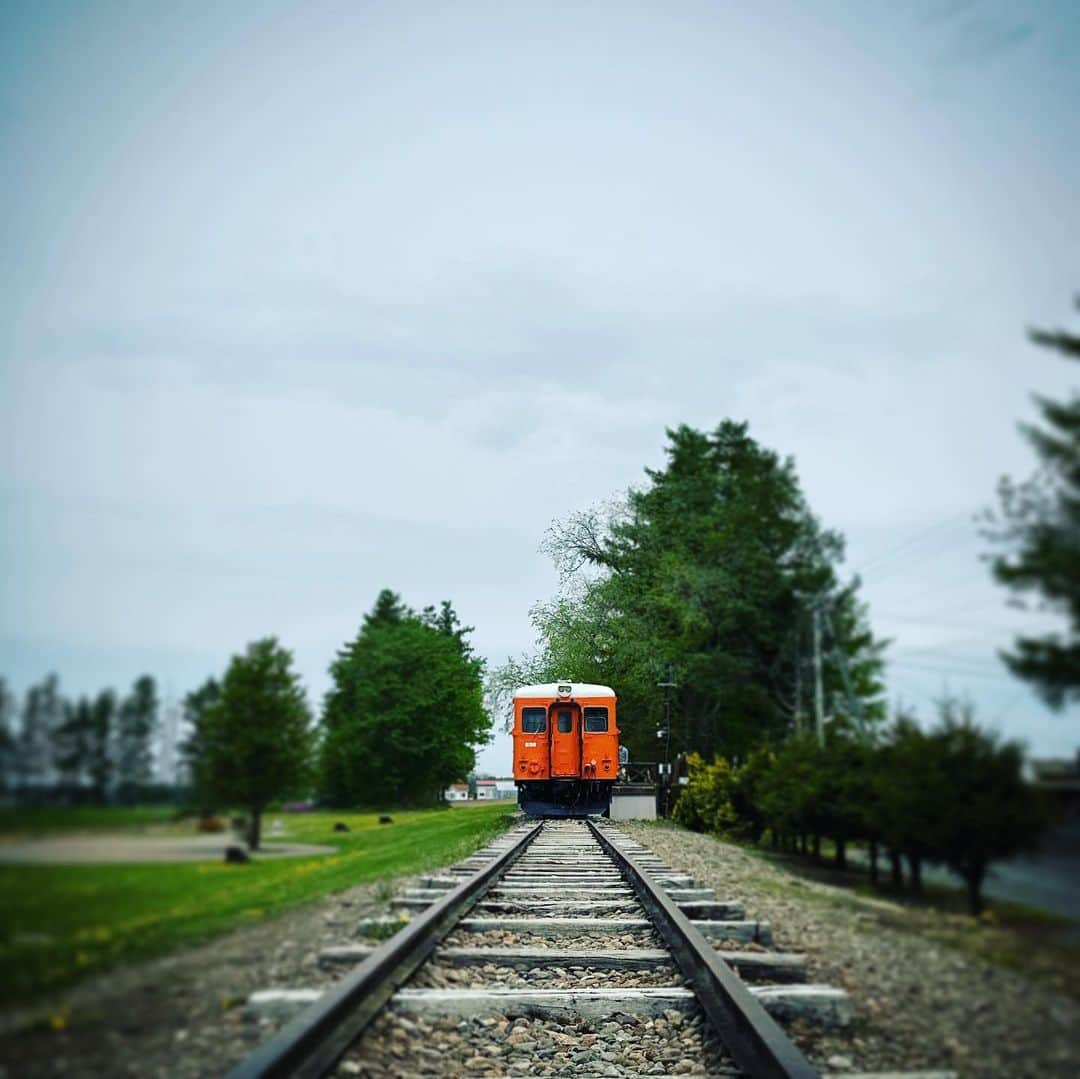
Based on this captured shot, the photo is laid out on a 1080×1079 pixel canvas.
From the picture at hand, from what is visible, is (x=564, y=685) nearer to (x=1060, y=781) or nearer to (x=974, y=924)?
(x=974, y=924)

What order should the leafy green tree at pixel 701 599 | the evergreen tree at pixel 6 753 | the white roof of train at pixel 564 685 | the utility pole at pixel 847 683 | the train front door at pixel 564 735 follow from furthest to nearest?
1. the train front door at pixel 564 735
2. the white roof of train at pixel 564 685
3. the leafy green tree at pixel 701 599
4. the utility pole at pixel 847 683
5. the evergreen tree at pixel 6 753

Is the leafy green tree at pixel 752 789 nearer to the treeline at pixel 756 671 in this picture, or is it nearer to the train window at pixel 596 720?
the treeline at pixel 756 671

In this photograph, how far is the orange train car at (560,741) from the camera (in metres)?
3.04

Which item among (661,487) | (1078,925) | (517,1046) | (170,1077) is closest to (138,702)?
(170,1077)

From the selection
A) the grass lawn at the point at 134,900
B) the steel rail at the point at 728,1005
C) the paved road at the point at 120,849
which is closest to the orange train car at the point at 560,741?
the steel rail at the point at 728,1005

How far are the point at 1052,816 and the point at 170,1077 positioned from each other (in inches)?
51.4

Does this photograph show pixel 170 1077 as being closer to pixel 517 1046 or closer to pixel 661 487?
pixel 661 487

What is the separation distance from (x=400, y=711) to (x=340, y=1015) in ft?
2.33

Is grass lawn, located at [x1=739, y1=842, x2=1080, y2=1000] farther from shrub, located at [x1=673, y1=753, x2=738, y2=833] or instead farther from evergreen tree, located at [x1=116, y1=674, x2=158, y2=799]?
evergreen tree, located at [x1=116, y1=674, x2=158, y2=799]

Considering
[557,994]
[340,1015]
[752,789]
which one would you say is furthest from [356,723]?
[557,994]

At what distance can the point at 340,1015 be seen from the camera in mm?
2021

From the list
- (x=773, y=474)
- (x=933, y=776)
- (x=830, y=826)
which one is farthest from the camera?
(x=773, y=474)

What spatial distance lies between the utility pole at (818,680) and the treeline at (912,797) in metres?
0.04

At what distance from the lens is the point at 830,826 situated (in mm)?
1943
